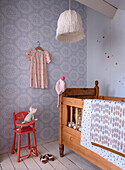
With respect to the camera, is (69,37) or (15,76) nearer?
(69,37)

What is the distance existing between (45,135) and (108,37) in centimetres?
201

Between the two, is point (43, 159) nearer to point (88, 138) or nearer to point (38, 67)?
point (88, 138)

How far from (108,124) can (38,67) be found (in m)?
1.56

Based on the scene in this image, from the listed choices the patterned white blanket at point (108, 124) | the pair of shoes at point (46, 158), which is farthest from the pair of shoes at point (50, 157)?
the patterned white blanket at point (108, 124)

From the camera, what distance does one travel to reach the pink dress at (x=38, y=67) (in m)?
2.39

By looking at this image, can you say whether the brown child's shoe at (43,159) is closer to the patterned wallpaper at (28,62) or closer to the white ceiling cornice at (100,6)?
the patterned wallpaper at (28,62)

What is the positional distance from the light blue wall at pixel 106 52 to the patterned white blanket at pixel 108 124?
3.37ft

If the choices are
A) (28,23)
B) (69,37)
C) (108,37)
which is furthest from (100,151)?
(28,23)

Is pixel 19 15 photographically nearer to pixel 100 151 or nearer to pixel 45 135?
pixel 45 135

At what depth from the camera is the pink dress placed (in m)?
2.39

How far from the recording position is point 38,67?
246 cm

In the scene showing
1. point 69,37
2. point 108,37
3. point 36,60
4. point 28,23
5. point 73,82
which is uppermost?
point 28,23

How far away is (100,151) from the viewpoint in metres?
1.39

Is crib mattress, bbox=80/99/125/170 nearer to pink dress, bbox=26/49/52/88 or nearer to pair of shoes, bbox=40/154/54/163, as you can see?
pair of shoes, bbox=40/154/54/163
